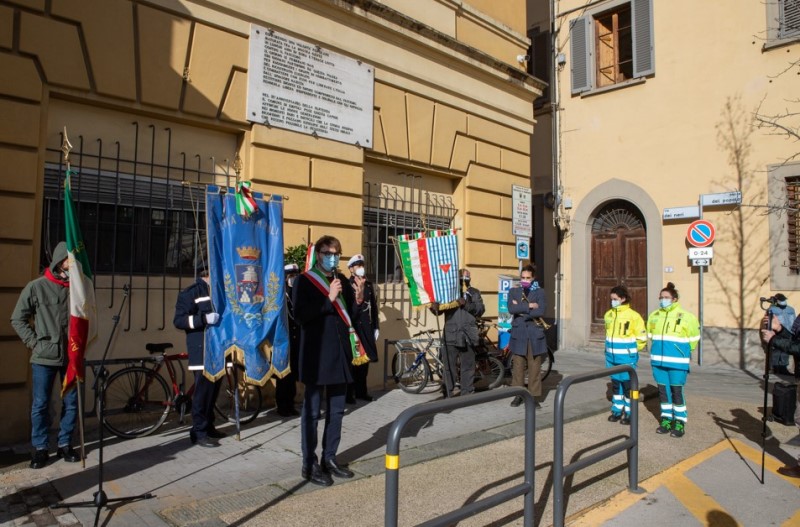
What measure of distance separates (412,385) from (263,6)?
564cm

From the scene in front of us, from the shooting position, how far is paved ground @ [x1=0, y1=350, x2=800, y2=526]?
421 centimetres

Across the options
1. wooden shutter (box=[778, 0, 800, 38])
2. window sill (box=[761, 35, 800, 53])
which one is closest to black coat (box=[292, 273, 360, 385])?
window sill (box=[761, 35, 800, 53])

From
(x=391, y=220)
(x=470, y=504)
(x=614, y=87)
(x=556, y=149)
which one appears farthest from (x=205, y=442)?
(x=614, y=87)

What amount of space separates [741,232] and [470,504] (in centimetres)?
1187

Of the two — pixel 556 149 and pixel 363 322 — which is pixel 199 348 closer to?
pixel 363 322

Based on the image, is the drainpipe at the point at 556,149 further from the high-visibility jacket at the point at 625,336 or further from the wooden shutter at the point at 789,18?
the high-visibility jacket at the point at 625,336

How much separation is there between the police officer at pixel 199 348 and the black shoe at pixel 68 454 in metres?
1.01

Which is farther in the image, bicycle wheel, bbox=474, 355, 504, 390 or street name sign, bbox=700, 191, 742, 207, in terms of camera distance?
street name sign, bbox=700, 191, 742, 207

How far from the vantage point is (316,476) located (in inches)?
189

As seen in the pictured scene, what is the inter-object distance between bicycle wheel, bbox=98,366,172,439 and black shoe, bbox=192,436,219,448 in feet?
2.07

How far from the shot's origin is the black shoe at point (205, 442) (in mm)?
5815

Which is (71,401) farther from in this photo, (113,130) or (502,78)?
(502,78)

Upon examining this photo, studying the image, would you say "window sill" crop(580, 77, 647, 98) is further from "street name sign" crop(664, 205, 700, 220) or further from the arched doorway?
"street name sign" crop(664, 205, 700, 220)

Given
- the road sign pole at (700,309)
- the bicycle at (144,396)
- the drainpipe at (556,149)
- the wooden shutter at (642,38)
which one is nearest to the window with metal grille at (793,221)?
the road sign pole at (700,309)
